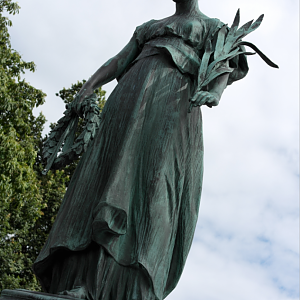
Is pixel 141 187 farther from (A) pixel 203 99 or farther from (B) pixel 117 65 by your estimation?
(B) pixel 117 65

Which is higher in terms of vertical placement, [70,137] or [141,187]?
[70,137]

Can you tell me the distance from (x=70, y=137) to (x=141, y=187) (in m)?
0.73

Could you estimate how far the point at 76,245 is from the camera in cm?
356

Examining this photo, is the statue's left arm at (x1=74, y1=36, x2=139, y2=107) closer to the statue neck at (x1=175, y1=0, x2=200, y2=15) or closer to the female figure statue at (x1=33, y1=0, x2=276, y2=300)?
the female figure statue at (x1=33, y1=0, x2=276, y2=300)

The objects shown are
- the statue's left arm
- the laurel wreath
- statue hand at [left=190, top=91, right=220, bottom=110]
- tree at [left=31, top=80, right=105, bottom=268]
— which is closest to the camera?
the laurel wreath

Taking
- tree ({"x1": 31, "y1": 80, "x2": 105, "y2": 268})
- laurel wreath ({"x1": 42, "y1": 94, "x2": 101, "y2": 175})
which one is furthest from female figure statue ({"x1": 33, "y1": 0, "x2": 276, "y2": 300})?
tree ({"x1": 31, "y1": 80, "x2": 105, "y2": 268})

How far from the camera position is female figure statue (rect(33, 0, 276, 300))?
11.4ft

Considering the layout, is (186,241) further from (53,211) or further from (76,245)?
(53,211)

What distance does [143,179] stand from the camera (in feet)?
12.3

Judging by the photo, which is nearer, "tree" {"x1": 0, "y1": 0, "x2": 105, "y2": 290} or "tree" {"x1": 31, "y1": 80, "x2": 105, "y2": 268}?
"tree" {"x1": 0, "y1": 0, "x2": 105, "y2": 290}

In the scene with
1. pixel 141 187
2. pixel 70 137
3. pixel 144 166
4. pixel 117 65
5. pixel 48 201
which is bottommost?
pixel 141 187

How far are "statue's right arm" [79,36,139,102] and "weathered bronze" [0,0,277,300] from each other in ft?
0.04

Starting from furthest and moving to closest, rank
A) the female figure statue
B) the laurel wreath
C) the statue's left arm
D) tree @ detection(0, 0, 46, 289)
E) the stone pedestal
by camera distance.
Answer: tree @ detection(0, 0, 46, 289), the statue's left arm, the laurel wreath, the female figure statue, the stone pedestal

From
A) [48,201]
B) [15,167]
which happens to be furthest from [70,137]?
[48,201]
